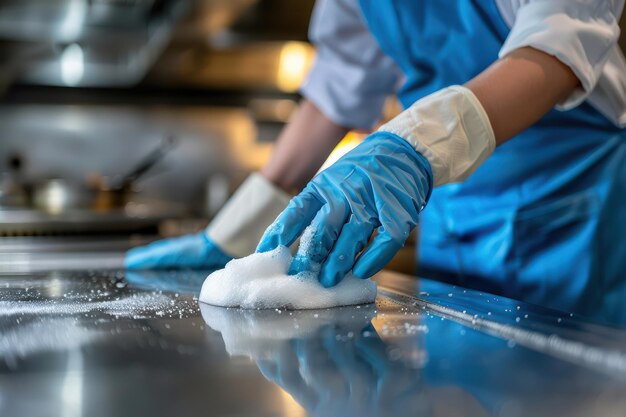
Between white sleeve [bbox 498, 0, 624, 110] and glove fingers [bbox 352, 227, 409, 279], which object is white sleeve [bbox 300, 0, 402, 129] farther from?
glove fingers [bbox 352, 227, 409, 279]

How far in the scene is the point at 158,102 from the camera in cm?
406

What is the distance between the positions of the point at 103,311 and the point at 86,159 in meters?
3.38

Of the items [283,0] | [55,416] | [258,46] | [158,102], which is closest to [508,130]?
[55,416]

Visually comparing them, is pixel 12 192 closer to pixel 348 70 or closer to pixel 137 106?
pixel 137 106

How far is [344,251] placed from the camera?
2.77 feet

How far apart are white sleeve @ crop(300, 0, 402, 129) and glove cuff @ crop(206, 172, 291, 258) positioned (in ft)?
0.75

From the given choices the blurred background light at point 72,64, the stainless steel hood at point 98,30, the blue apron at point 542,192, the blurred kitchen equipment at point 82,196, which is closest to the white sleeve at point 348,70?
the blue apron at point 542,192

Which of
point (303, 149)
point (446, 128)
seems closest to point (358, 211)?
point (446, 128)

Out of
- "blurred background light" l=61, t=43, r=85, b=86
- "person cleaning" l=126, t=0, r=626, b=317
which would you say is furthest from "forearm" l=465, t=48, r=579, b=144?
"blurred background light" l=61, t=43, r=85, b=86

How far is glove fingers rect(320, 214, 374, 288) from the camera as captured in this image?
2.74ft

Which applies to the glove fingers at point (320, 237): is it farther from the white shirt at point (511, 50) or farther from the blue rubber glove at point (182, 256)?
the blue rubber glove at point (182, 256)

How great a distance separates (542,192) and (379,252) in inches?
21.1

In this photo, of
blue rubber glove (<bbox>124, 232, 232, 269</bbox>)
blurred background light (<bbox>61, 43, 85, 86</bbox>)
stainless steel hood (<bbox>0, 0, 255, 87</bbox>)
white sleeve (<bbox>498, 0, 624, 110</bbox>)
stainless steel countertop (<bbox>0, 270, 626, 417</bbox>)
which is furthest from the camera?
blurred background light (<bbox>61, 43, 85, 86</bbox>)

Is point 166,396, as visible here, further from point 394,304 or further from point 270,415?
point 394,304
